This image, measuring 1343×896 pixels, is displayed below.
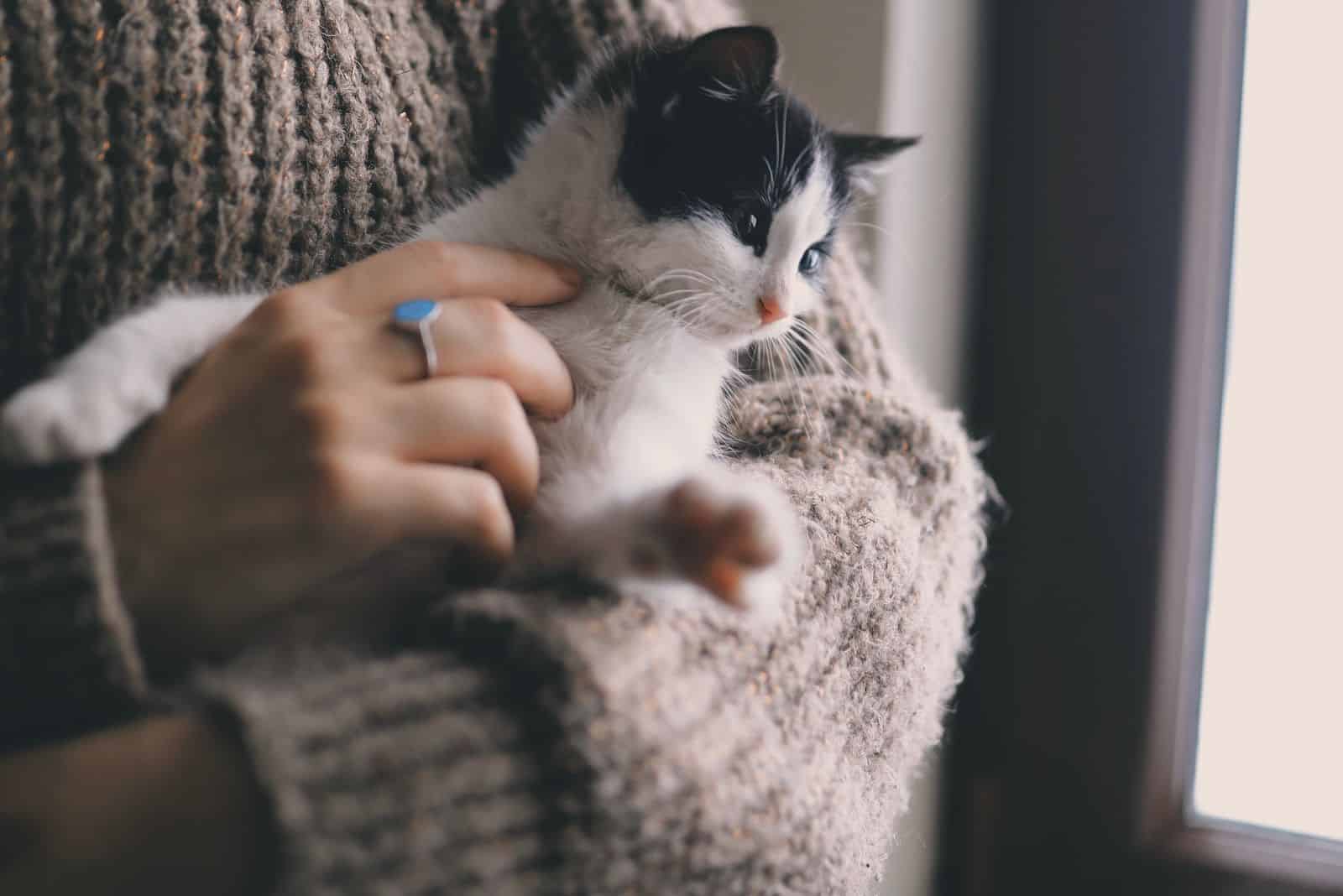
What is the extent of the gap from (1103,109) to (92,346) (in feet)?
3.33

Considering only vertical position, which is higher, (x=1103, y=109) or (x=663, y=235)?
(x=1103, y=109)

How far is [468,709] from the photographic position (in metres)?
0.40

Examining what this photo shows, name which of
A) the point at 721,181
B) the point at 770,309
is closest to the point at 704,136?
the point at 721,181

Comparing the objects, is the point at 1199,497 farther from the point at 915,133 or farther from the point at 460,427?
the point at 460,427

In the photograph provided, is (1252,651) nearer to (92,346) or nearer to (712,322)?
(712,322)

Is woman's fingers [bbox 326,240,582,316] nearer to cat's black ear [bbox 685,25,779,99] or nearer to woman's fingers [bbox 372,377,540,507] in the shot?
woman's fingers [bbox 372,377,540,507]

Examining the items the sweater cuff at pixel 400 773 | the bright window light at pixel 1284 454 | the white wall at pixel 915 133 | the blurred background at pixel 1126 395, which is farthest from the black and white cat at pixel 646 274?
the bright window light at pixel 1284 454

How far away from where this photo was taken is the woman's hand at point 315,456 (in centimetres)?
46

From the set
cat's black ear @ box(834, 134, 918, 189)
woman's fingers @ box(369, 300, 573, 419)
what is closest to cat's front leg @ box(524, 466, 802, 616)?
woman's fingers @ box(369, 300, 573, 419)

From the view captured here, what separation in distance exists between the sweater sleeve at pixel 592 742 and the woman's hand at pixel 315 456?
0.06 metres

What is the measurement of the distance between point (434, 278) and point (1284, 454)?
0.90 metres

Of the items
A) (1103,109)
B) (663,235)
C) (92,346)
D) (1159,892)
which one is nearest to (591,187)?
(663,235)

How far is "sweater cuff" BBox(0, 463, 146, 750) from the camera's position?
406mm

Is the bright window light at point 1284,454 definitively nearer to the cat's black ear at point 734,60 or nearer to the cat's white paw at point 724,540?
the cat's black ear at point 734,60
